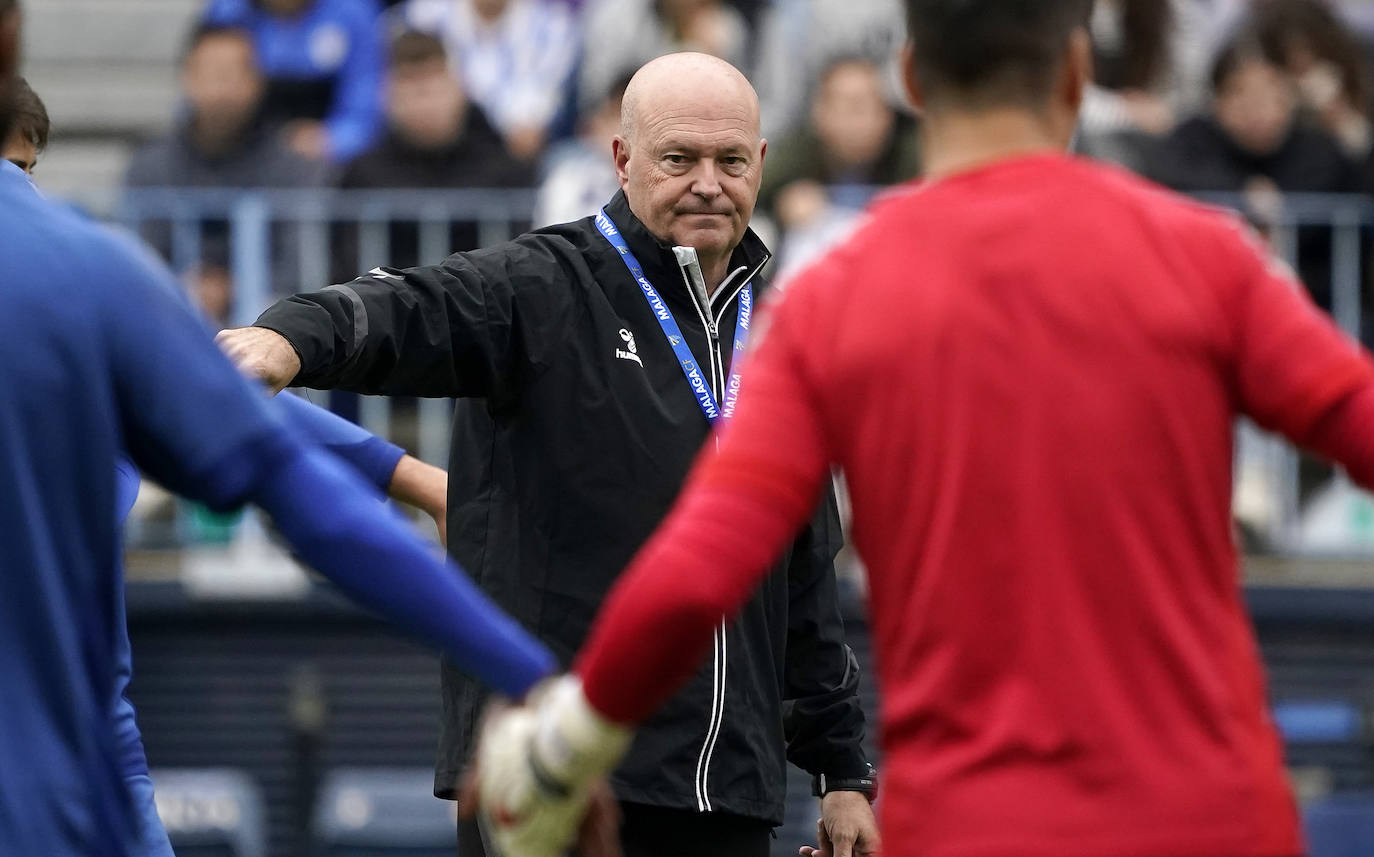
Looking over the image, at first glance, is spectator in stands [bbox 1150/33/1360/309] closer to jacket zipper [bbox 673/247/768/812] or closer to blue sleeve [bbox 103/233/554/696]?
jacket zipper [bbox 673/247/768/812]

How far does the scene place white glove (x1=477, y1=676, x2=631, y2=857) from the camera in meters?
2.74

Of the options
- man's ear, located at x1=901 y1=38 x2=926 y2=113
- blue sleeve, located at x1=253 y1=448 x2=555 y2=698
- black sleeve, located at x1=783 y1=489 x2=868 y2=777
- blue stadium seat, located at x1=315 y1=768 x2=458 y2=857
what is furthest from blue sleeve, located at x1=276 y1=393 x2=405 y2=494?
blue stadium seat, located at x1=315 y1=768 x2=458 y2=857

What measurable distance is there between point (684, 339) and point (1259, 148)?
561cm

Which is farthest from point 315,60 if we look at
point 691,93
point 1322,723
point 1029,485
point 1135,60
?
point 1029,485

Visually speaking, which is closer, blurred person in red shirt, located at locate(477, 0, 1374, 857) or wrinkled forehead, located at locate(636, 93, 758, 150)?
blurred person in red shirt, located at locate(477, 0, 1374, 857)

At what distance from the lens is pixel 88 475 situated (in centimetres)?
270

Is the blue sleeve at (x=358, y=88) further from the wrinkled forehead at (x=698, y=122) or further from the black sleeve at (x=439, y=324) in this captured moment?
the black sleeve at (x=439, y=324)

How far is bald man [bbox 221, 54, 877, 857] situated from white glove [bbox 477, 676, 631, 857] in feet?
4.68

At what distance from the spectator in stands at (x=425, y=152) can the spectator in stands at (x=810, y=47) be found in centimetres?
117

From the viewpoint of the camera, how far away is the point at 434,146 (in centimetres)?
945

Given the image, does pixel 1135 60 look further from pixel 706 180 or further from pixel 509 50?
pixel 706 180

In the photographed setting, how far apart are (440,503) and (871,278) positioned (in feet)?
7.29

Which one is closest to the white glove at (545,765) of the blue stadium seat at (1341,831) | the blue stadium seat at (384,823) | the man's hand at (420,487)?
the man's hand at (420,487)

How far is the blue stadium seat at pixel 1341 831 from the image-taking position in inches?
335
